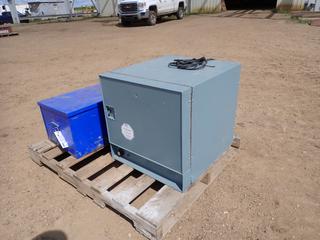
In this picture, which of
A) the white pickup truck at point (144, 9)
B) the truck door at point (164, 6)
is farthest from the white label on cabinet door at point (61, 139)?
the truck door at point (164, 6)

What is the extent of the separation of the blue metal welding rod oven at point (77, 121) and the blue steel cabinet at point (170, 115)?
186mm

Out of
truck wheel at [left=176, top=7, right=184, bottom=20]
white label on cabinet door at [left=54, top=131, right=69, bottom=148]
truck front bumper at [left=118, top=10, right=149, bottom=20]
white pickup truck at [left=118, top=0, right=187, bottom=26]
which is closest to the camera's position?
white label on cabinet door at [left=54, top=131, right=69, bottom=148]

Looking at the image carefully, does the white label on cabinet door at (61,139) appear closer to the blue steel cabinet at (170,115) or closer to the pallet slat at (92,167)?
the pallet slat at (92,167)

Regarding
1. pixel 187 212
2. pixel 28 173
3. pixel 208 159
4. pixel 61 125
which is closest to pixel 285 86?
pixel 208 159

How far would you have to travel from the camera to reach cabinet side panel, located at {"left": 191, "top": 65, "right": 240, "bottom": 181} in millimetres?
1817

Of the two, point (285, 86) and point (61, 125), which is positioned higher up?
point (61, 125)

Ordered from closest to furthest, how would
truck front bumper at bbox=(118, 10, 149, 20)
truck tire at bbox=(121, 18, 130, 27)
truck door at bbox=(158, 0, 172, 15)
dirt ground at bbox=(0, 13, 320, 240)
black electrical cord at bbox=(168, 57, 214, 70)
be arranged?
1. dirt ground at bbox=(0, 13, 320, 240)
2. black electrical cord at bbox=(168, 57, 214, 70)
3. truck front bumper at bbox=(118, 10, 149, 20)
4. truck door at bbox=(158, 0, 172, 15)
5. truck tire at bbox=(121, 18, 130, 27)

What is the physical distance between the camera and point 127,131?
7.06 ft

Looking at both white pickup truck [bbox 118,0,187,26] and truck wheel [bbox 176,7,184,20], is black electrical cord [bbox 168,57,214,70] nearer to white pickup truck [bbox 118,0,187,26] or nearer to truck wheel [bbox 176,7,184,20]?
white pickup truck [bbox 118,0,187,26]

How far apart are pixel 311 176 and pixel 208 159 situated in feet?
3.41

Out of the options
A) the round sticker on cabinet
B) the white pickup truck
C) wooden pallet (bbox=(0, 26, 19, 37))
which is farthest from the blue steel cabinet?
wooden pallet (bbox=(0, 26, 19, 37))

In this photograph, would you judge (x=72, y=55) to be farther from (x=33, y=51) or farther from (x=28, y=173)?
(x=28, y=173)

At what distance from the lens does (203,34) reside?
962 centimetres

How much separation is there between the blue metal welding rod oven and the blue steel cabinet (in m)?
0.19
